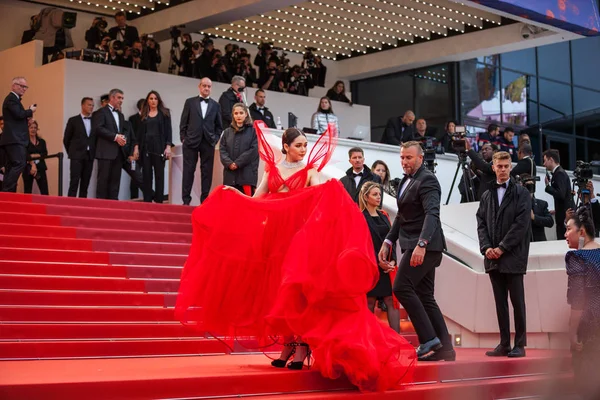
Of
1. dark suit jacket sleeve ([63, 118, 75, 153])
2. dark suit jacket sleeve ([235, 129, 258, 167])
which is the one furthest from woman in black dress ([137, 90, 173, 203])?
A: dark suit jacket sleeve ([235, 129, 258, 167])

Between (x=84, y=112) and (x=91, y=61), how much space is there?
332 cm

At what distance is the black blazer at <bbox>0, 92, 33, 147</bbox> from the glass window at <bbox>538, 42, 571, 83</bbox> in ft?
52.2

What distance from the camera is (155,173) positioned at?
12867 millimetres

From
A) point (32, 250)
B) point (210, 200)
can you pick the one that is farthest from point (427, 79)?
point (210, 200)

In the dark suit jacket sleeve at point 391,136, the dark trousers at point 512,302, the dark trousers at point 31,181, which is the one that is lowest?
the dark trousers at point 512,302

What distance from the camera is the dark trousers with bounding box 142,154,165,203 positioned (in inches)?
497

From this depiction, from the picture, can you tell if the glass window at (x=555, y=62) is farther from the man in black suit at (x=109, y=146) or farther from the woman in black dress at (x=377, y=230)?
the woman in black dress at (x=377, y=230)

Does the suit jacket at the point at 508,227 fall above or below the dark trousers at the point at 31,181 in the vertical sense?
below

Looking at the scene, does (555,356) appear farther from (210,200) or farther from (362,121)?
(362,121)

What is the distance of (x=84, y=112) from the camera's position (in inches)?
495

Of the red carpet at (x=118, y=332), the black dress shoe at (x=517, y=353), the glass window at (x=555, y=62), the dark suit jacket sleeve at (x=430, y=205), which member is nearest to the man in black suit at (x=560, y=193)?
the red carpet at (x=118, y=332)

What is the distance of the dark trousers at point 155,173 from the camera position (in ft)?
41.4

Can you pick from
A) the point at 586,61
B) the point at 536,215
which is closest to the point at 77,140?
the point at 536,215

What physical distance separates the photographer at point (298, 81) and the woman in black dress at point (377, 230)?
11255mm
